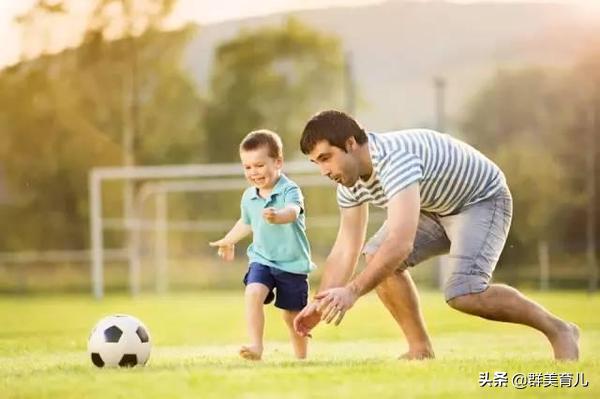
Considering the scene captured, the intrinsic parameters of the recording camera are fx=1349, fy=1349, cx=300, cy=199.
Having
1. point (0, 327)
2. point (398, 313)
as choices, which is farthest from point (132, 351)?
point (0, 327)

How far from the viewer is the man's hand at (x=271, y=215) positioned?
4.62 m

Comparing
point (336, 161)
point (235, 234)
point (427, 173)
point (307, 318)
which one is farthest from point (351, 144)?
point (235, 234)

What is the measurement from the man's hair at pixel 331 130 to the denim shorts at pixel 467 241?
57 cm

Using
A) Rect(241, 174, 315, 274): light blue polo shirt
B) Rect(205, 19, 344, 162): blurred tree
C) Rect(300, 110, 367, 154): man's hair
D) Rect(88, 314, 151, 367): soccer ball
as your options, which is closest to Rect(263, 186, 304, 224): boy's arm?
Rect(241, 174, 315, 274): light blue polo shirt

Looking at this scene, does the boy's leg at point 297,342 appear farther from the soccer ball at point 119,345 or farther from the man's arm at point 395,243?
the man's arm at point 395,243

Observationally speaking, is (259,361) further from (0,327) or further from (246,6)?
(246,6)

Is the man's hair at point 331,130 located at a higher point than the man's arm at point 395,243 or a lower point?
higher

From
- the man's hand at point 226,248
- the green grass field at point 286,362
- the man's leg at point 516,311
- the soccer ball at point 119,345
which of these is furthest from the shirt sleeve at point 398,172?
the soccer ball at point 119,345

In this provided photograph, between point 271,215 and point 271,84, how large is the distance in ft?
46.2

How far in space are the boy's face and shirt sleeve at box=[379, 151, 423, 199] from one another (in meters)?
0.68

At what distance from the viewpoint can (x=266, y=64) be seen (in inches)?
742

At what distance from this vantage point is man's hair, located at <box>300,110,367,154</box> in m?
4.31

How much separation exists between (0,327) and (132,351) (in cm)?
517

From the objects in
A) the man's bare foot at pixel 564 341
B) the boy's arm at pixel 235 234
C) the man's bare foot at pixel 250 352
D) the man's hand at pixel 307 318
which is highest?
the boy's arm at pixel 235 234
